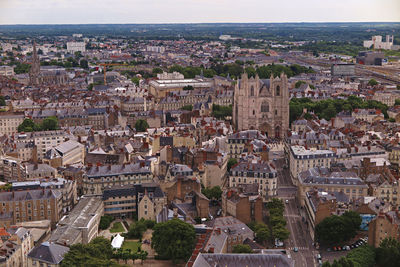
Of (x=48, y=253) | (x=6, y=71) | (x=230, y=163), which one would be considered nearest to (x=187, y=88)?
(x=230, y=163)

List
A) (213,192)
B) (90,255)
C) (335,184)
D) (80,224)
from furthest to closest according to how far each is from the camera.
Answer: (213,192), (335,184), (80,224), (90,255)

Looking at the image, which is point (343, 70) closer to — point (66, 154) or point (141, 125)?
point (141, 125)

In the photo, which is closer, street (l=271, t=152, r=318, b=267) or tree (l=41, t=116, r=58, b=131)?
street (l=271, t=152, r=318, b=267)

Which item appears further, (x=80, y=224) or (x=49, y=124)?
(x=49, y=124)

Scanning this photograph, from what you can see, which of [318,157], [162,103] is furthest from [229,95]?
[318,157]

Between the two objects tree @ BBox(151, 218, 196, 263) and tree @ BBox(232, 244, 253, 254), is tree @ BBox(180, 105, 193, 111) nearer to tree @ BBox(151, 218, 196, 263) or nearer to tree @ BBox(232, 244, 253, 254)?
tree @ BBox(151, 218, 196, 263)

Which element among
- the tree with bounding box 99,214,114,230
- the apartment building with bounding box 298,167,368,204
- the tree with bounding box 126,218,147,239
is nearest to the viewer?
the tree with bounding box 126,218,147,239

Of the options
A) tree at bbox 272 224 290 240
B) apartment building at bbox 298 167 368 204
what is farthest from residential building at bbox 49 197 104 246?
apartment building at bbox 298 167 368 204
